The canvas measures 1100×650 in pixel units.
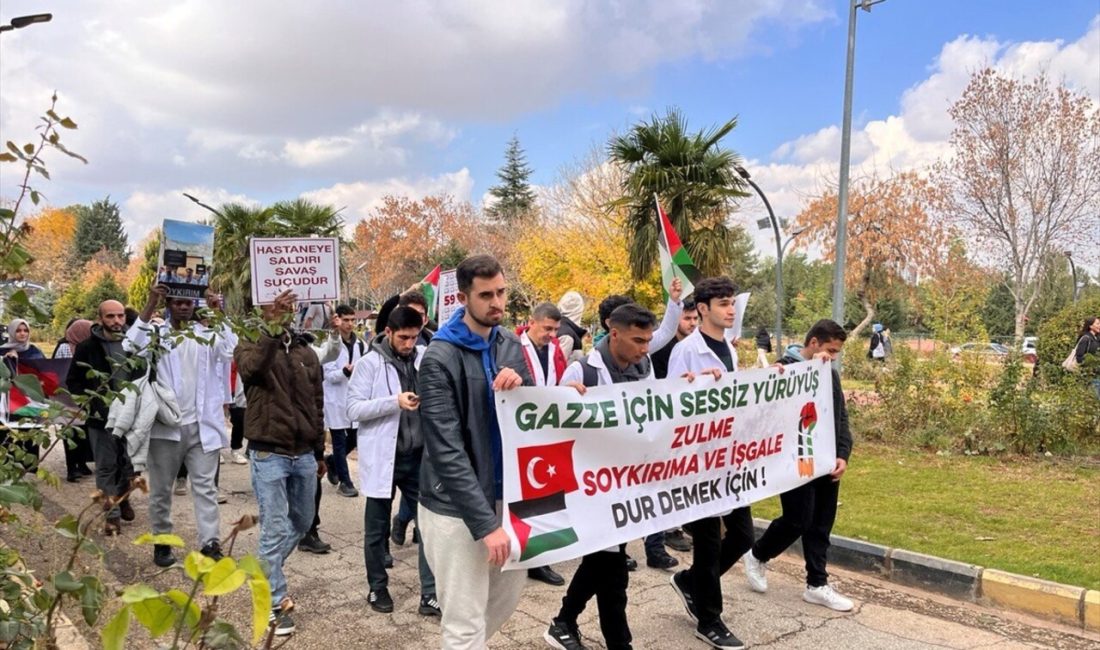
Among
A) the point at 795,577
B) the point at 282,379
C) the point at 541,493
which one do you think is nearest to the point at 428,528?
the point at 541,493

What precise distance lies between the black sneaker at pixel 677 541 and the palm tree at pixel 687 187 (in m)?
6.97

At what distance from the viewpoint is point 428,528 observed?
3.29 meters

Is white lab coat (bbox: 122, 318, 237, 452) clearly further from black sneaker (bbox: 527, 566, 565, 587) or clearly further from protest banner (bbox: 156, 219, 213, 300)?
black sneaker (bbox: 527, 566, 565, 587)

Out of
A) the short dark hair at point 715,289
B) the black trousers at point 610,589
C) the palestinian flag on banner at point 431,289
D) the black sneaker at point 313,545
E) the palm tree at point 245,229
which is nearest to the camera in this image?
the black trousers at point 610,589

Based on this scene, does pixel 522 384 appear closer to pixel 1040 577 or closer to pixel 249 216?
pixel 1040 577

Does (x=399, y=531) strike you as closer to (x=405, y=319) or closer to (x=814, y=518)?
(x=405, y=319)

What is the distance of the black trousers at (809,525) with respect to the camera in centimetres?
512

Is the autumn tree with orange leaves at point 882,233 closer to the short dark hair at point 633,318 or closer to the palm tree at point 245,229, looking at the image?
the palm tree at point 245,229

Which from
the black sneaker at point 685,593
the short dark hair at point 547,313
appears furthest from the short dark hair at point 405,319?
the black sneaker at point 685,593

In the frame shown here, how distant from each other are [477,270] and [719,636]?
8.42 feet

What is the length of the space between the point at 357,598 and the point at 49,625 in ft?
12.1

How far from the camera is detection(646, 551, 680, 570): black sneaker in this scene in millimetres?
5891

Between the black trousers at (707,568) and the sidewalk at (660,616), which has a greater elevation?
the black trousers at (707,568)

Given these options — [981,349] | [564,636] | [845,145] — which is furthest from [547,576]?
[845,145]
